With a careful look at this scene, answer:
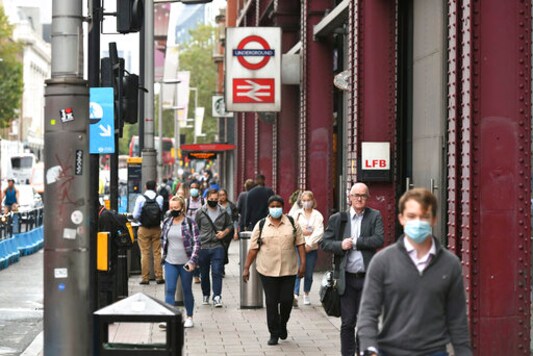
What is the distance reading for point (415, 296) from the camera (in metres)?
6.54

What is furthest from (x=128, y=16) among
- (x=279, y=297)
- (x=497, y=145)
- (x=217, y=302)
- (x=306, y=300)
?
(x=306, y=300)

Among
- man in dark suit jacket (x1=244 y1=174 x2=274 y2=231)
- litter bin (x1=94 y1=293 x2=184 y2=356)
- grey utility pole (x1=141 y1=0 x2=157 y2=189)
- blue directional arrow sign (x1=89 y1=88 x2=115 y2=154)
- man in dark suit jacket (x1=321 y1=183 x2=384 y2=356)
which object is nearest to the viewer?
litter bin (x1=94 y1=293 x2=184 y2=356)

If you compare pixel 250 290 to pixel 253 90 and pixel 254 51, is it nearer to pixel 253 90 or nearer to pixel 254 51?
pixel 253 90

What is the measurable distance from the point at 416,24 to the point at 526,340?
6098 millimetres

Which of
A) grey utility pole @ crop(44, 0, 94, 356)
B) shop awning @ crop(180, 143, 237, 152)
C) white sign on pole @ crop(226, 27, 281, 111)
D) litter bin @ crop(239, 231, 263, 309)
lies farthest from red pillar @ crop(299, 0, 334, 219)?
shop awning @ crop(180, 143, 237, 152)

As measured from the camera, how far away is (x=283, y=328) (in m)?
14.2

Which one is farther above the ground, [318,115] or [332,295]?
[318,115]

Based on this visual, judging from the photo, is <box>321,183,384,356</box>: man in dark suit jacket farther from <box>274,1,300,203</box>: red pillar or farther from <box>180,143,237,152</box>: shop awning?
<box>180,143,237,152</box>: shop awning

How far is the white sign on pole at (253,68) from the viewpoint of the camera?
24906 mm

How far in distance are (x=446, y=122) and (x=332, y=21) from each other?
24.9ft

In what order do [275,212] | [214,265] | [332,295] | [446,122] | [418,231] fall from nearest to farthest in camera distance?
[418,231]
[332,295]
[275,212]
[446,122]
[214,265]

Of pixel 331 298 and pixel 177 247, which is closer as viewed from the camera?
pixel 331 298

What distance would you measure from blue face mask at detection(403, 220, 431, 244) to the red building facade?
4838 mm

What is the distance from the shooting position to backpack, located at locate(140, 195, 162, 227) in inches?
851
